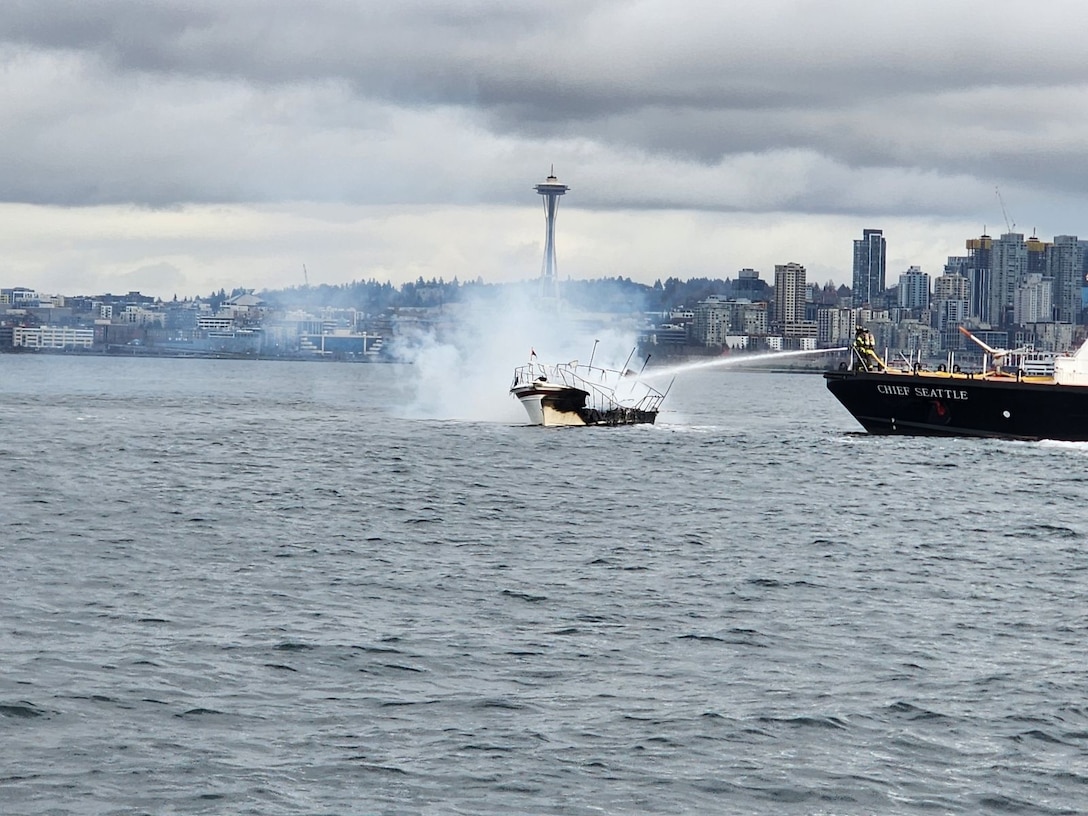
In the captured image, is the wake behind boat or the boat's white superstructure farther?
the boat's white superstructure

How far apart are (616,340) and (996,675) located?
109 m

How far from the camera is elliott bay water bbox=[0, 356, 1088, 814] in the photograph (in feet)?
70.0

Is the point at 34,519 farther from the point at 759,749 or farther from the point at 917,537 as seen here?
the point at 759,749

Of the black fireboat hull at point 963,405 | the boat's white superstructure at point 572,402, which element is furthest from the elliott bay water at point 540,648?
the boat's white superstructure at point 572,402

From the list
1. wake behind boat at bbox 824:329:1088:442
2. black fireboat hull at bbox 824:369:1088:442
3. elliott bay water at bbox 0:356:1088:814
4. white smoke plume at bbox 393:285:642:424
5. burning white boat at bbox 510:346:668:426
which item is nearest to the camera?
elliott bay water at bbox 0:356:1088:814

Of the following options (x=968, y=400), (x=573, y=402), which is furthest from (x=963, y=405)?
(x=573, y=402)

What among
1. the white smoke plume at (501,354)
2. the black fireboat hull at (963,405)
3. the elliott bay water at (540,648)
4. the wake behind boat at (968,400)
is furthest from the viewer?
the white smoke plume at (501,354)

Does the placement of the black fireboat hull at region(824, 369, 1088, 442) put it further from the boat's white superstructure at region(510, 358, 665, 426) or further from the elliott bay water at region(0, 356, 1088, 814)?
the elliott bay water at region(0, 356, 1088, 814)

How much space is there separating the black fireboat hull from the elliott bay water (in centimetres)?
1852

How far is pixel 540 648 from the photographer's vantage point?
29500 mm

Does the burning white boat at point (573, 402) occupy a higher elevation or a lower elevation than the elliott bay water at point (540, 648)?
higher

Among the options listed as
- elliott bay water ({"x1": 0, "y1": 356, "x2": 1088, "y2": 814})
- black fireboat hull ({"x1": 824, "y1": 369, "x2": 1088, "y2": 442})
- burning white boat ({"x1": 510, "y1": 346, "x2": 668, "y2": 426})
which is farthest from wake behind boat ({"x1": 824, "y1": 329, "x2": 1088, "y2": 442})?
elliott bay water ({"x1": 0, "y1": 356, "x2": 1088, "y2": 814})

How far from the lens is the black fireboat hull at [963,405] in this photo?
82.9 metres

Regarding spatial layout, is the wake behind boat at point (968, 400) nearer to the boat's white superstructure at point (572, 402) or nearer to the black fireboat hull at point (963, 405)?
the black fireboat hull at point (963, 405)
